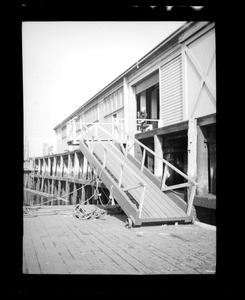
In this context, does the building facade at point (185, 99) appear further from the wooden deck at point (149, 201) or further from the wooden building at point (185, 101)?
the wooden deck at point (149, 201)

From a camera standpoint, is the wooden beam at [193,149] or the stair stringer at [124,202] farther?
the wooden beam at [193,149]

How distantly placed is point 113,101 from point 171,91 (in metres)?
5.82

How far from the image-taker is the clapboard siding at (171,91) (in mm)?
9836

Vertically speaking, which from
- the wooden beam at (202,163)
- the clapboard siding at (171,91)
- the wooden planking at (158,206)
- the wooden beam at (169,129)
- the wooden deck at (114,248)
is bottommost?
the wooden deck at (114,248)

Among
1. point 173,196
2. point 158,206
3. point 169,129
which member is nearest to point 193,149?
point 173,196

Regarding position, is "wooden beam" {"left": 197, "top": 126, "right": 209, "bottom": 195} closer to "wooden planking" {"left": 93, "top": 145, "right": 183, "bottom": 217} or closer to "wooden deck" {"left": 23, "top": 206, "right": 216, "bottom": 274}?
"wooden planking" {"left": 93, "top": 145, "right": 183, "bottom": 217}

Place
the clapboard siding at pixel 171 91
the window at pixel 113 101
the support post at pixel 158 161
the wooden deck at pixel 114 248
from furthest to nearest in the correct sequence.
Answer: the window at pixel 113 101
the clapboard siding at pixel 171 91
the support post at pixel 158 161
the wooden deck at pixel 114 248

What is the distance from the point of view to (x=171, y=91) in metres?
10.3

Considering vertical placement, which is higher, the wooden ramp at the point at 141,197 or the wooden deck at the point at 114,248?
the wooden ramp at the point at 141,197

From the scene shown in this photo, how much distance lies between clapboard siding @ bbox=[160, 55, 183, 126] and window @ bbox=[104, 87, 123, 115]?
4033 millimetres

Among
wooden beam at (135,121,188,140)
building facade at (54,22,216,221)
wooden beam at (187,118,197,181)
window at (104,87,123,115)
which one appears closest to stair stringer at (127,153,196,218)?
building facade at (54,22,216,221)

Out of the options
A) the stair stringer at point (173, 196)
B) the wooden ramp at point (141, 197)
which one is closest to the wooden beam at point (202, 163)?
the stair stringer at point (173, 196)

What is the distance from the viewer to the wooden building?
7.34 meters
